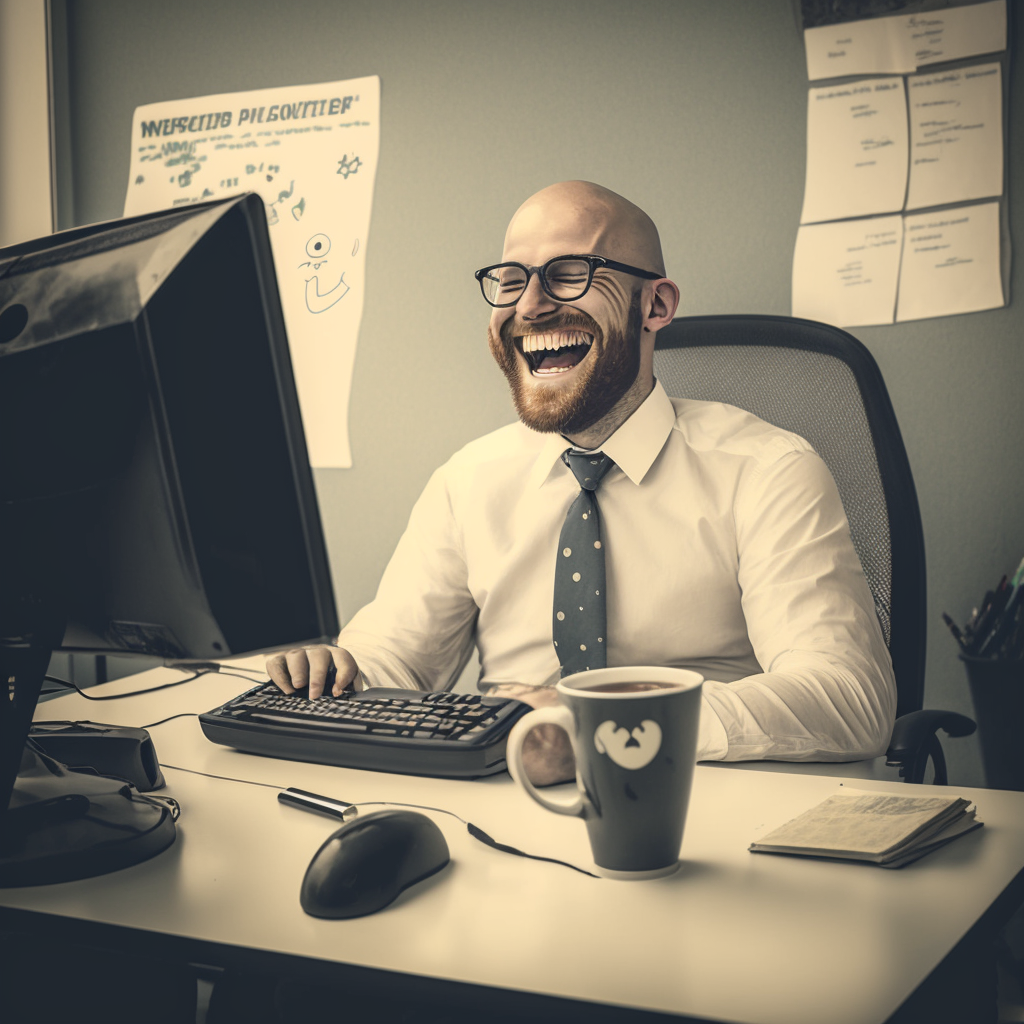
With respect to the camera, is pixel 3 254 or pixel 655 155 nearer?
pixel 3 254

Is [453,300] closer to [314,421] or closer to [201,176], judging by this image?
[314,421]

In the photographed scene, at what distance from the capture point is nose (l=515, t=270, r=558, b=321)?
1356 mm

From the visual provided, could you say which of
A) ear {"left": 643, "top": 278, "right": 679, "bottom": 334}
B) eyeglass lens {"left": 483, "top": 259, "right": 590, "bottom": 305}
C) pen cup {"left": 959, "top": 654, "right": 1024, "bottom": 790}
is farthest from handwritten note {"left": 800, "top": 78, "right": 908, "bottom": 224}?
pen cup {"left": 959, "top": 654, "right": 1024, "bottom": 790}

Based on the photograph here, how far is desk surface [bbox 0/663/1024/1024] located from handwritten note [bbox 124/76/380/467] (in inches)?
50.9

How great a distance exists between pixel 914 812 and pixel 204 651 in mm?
499

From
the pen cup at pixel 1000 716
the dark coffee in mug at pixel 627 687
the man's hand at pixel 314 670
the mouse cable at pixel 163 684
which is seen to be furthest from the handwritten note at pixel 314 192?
the dark coffee in mug at pixel 627 687

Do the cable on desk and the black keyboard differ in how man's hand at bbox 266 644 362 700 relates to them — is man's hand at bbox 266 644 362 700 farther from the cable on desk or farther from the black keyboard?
the cable on desk

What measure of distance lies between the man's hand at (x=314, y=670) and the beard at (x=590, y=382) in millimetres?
503

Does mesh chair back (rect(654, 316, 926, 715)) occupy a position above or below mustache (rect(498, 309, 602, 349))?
below

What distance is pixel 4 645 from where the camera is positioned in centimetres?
67

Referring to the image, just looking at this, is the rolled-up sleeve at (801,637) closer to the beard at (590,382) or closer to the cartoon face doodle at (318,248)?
the beard at (590,382)

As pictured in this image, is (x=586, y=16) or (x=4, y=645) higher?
(x=586, y=16)

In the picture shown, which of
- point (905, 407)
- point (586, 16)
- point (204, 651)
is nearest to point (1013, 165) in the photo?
point (905, 407)

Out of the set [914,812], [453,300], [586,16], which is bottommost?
[914,812]
